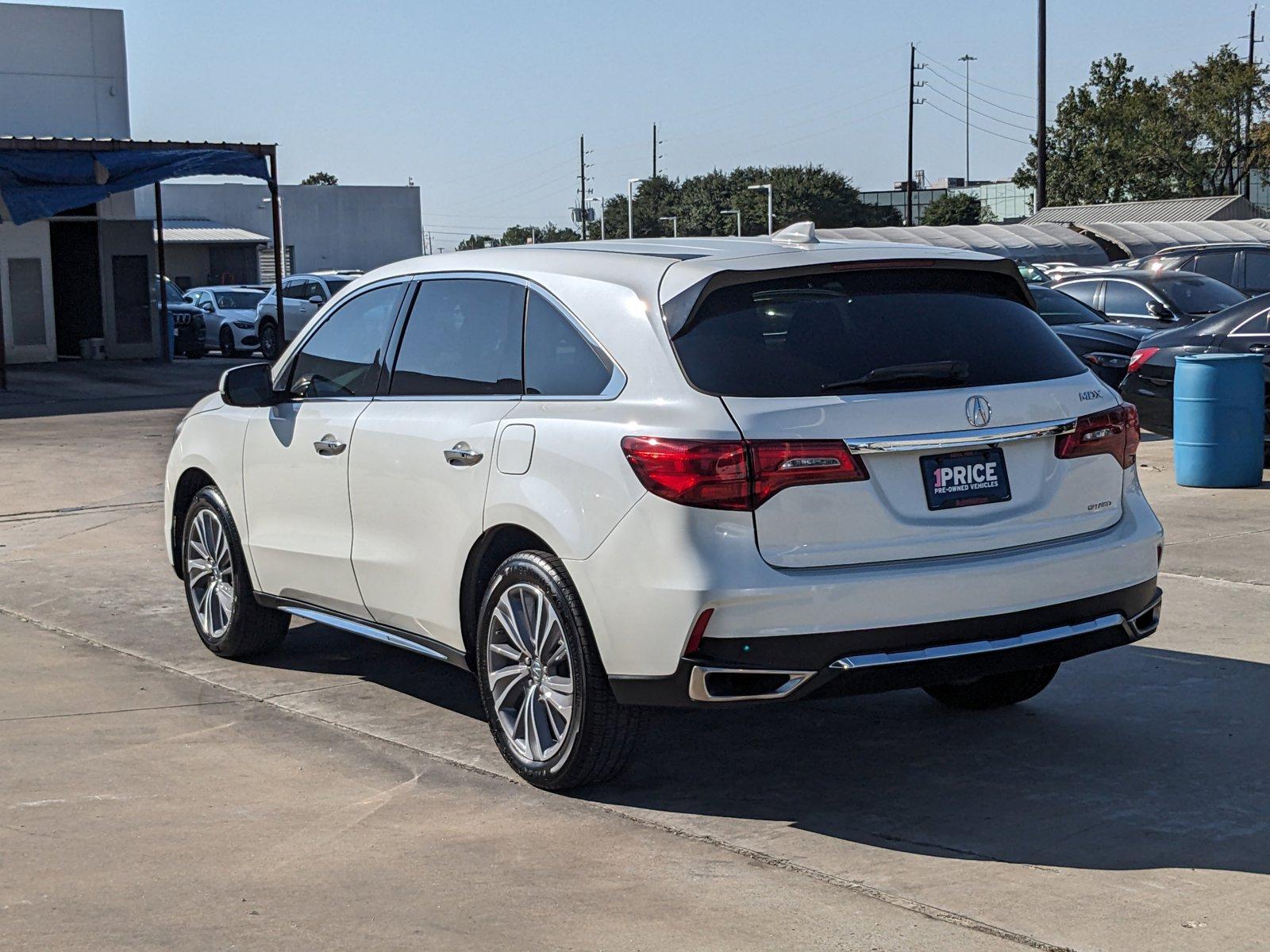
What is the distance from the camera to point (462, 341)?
611 cm

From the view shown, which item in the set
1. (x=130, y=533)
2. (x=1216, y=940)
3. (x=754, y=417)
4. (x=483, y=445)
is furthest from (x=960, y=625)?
(x=130, y=533)

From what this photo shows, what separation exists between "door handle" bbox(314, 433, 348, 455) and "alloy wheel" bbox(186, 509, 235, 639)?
104cm

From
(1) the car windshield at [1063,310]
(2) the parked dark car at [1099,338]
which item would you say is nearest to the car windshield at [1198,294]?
(2) the parked dark car at [1099,338]

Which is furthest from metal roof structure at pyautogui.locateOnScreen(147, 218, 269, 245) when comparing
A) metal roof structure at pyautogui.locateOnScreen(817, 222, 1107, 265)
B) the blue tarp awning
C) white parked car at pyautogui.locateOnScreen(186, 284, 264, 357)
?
the blue tarp awning

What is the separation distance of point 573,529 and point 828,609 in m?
0.85

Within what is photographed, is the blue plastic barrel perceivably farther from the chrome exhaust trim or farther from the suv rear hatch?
the chrome exhaust trim

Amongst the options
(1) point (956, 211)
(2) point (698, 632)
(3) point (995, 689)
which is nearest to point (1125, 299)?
(3) point (995, 689)

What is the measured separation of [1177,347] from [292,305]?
23.9 m

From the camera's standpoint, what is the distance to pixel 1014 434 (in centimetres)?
516

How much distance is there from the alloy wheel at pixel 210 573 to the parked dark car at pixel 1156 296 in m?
12.8

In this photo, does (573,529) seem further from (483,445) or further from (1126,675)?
(1126,675)

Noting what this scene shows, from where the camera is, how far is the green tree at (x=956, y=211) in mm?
97062

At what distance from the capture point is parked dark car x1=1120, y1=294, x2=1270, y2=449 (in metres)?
13.8

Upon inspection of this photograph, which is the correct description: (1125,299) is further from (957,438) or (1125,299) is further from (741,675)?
(741,675)
